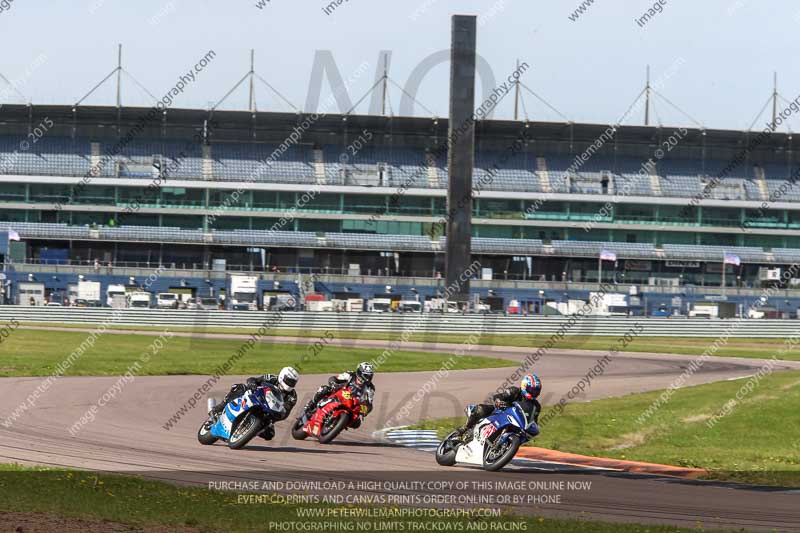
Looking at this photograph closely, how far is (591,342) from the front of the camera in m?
58.3

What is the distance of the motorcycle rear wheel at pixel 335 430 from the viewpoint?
1923 cm

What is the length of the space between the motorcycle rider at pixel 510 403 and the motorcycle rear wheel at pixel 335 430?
2.85 metres

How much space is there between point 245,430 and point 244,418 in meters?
0.20

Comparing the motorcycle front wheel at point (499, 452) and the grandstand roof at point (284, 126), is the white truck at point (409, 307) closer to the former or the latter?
the grandstand roof at point (284, 126)

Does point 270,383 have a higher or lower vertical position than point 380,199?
lower

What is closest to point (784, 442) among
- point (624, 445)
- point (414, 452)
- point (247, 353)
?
point (624, 445)

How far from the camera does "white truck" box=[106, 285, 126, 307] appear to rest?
238 ft

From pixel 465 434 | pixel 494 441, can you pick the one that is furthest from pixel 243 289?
pixel 494 441

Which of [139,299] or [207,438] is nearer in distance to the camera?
[207,438]

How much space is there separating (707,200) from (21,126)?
57211 mm

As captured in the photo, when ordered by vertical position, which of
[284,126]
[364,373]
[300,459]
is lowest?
[300,459]

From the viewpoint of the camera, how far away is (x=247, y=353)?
41594 millimetres

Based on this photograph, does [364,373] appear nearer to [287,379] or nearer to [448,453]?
[287,379]

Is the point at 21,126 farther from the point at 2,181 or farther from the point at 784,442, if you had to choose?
the point at 784,442
